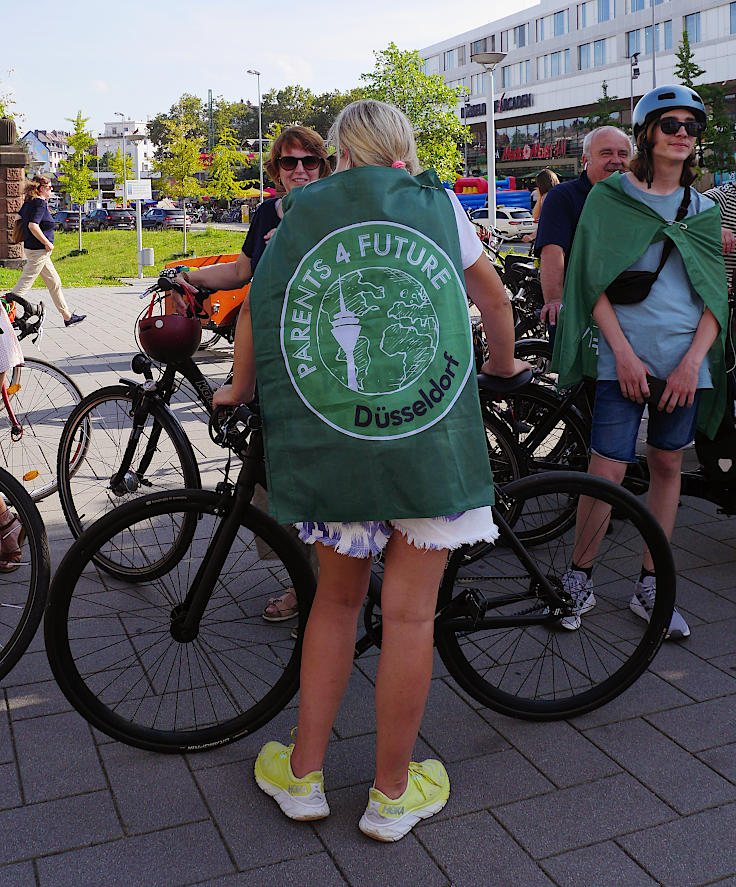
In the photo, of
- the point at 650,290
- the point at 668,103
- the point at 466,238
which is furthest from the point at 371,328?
the point at 668,103

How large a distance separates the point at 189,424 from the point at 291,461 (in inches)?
207

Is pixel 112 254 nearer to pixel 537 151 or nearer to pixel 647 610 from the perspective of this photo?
pixel 647 610

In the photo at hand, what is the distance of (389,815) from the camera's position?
267cm

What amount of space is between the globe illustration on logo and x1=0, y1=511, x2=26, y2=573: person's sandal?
1.69 meters

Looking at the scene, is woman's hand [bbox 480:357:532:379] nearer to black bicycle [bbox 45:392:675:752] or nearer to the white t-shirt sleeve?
black bicycle [bbox 45:392:675:752]

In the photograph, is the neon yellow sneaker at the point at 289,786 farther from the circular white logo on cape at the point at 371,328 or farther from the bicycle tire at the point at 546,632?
the circular white logo on cape at the point at 371,328

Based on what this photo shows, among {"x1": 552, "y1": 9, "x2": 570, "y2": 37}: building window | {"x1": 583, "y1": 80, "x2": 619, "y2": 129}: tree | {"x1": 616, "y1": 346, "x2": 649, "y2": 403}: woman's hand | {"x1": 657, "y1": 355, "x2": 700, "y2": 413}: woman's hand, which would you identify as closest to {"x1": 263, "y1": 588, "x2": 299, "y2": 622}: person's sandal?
{"x1": 616, "y1": 346, "x2": 649, "y2": 403}: woman's hand

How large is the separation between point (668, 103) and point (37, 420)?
3.84 metres

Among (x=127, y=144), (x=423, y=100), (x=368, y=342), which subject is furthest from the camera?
(x=127, y=144)

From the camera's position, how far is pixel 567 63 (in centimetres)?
7262

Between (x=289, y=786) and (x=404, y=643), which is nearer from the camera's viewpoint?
(x=404, y=643)

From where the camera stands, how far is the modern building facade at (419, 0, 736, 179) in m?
59.8

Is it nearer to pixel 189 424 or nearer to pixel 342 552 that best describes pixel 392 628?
pixel 342 552

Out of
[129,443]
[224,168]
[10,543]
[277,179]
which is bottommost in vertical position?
[10,543]
